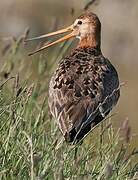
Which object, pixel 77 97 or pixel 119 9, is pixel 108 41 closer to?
pixel 119 9

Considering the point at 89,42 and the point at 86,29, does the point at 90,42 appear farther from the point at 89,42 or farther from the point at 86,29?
the point at 86,29

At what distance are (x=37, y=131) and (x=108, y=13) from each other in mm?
10348

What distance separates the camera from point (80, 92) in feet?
22.2

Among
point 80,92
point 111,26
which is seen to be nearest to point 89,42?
point 80,92

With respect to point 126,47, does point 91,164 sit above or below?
above

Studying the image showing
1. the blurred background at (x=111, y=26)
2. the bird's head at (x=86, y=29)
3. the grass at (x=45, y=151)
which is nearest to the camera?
the grass at (x=45, y=151)

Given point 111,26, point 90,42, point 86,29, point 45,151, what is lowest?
point 111,26

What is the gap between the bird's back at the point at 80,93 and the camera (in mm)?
6480

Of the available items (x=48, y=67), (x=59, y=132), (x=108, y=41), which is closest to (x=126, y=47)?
(x=108, y=41)

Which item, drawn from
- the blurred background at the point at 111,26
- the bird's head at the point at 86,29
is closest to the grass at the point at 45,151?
the bird's head at the point at 86,29

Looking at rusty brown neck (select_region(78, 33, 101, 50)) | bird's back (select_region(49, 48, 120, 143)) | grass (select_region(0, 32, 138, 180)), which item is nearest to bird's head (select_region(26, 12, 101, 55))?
rusty brown neck (select_region(78, 33, 101, 50))

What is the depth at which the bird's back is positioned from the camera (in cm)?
648

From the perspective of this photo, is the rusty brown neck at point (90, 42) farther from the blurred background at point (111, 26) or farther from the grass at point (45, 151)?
the blurred background at point (111, 26)

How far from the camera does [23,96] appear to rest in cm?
588
